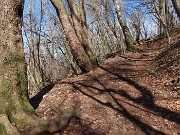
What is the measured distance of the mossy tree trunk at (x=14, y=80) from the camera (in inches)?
263

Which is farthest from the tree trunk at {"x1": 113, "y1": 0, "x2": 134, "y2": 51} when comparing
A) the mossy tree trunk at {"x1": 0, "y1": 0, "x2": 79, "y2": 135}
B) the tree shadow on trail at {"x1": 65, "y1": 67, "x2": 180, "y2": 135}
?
the mossy tree trunk at {"x1": 0, "y1": 0, "x2": 79, "y2": 135}

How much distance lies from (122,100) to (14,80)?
3363 mm

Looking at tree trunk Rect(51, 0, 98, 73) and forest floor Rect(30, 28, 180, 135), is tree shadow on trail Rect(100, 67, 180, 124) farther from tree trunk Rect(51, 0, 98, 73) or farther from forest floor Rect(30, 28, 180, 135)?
tree trunk Rect(51, 0, 98, 73)

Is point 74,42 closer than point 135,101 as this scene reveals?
No

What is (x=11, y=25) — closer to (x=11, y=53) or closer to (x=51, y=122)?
(x=11, y=53)

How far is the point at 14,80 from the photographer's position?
22.8 ft

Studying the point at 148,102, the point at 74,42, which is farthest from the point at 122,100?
the point at 74,42

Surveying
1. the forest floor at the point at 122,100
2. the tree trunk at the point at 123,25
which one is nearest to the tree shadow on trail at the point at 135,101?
the forest floor at the point at 122,100

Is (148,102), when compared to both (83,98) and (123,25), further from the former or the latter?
(123,25)

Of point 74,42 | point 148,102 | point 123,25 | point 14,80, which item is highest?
point 123,25

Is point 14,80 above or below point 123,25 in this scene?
below

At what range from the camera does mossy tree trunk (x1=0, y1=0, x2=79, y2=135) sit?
6.68 meters

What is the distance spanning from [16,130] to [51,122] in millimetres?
853

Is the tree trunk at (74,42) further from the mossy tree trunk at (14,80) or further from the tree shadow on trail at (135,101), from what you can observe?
the mossy tree trunk at (14,80)
